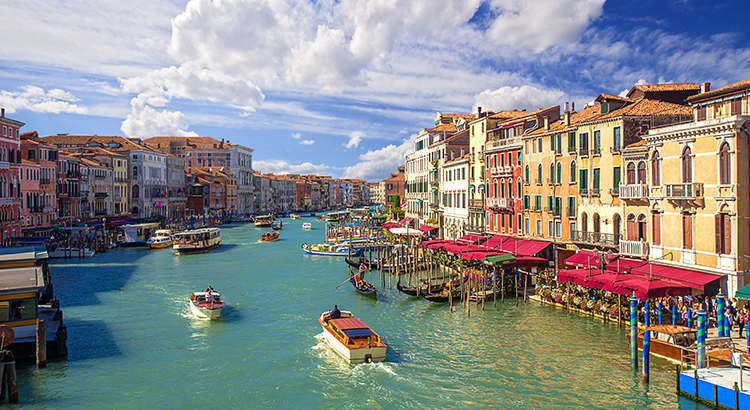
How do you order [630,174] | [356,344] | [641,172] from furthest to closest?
[630,174], [641,172], [356,344]

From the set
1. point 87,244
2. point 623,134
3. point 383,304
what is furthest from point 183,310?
point 87,244

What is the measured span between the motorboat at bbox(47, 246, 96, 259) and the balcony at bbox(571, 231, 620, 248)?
1515 inches

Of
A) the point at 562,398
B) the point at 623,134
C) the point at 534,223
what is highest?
the point at 623,134

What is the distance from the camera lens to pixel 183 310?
25.0 m

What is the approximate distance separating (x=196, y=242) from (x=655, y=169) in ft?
136

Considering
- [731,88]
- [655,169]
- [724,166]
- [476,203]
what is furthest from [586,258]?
[476,203]

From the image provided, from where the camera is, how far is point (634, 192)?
2312 centimetres

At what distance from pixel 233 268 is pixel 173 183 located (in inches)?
2125

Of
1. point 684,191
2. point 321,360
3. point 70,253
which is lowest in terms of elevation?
point 321,360

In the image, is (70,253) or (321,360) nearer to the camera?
(321,360)

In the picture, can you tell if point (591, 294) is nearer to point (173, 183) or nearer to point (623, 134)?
point (623, 134)

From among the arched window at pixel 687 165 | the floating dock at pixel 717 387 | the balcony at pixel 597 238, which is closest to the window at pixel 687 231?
the arched window at pixel 687 165

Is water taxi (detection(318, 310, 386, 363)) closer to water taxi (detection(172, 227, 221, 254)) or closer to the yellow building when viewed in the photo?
the yellow building

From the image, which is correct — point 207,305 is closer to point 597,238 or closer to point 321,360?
point 321,360
